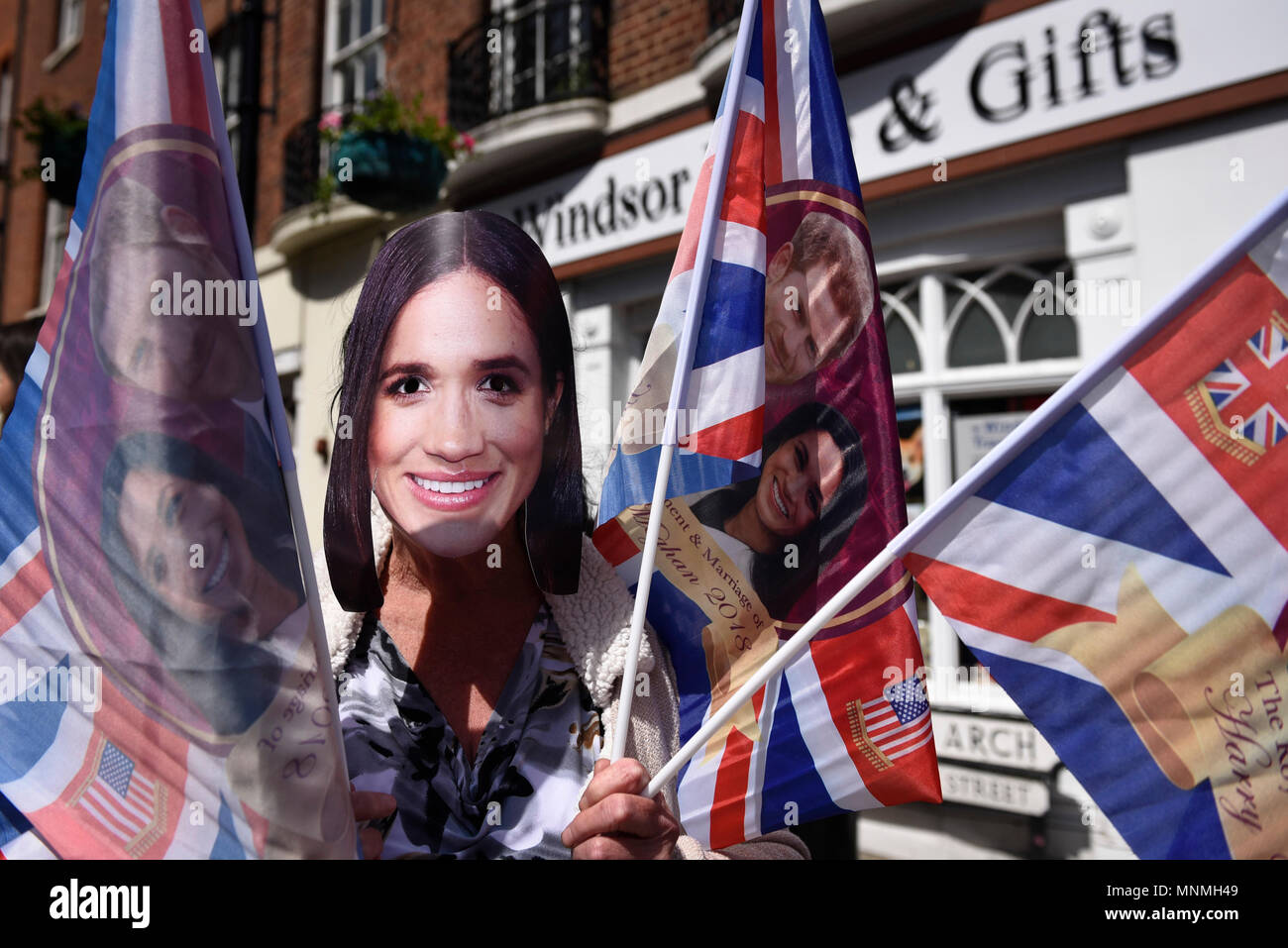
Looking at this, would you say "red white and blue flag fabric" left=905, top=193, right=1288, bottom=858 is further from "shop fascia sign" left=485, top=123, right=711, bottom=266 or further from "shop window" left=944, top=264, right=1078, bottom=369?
"shop fascia sign" left=485, top=123, right=711, bottom=266

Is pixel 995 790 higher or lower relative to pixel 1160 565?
lower

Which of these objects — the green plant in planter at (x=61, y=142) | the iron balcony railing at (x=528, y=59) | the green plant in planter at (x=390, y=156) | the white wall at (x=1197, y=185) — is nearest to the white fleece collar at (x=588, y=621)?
the white wall at (x=1197, y=185)

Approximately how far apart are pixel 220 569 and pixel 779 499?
3.38 feet

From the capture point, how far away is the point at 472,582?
1.62 m

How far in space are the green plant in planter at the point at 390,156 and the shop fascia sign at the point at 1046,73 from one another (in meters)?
2.39

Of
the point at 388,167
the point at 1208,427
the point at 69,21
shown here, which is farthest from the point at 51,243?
the point at 1208,427

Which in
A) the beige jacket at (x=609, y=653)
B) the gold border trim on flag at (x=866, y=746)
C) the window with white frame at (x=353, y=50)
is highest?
the window with white frame at (x=353, y=50)

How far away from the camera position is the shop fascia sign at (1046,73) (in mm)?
3699

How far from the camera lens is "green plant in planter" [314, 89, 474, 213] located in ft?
15.6

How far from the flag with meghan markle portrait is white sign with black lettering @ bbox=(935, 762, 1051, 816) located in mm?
2914

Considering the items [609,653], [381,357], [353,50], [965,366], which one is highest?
[353,50]

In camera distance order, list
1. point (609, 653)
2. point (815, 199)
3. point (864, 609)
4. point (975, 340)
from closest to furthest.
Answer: point (609, 653) → point (864, 609) → point (815, 199) → point (975, 340)

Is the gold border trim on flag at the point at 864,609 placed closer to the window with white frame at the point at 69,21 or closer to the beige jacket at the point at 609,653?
the beige jacket at the point at 609,653

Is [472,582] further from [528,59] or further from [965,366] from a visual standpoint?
[528,59]
